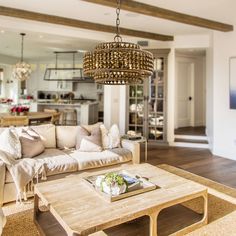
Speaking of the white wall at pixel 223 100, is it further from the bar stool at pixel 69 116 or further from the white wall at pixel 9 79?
the white wall at pixel 9 79

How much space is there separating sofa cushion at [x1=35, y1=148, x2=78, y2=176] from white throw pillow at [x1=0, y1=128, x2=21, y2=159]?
0.97 feet

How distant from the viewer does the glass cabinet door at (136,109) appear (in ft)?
20.7

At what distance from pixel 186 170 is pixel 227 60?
2.61 m

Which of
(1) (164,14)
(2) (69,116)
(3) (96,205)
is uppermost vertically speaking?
(1) (164,14)

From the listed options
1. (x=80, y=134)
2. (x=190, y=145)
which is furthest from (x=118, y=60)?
(x=190, y=145)

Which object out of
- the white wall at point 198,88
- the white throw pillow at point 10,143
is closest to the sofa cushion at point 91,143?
the white throw pillow at point 10,143

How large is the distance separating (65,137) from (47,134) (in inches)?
12.3

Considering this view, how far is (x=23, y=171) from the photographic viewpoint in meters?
2.84

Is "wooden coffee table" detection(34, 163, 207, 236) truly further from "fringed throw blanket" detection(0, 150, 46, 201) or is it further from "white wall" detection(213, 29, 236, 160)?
"white wall" detection(213, 29, 236, 160)

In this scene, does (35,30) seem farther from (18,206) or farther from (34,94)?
(34,94)

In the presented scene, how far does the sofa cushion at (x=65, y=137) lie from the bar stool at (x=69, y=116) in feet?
11.1

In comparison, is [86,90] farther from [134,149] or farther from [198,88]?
[134,149]

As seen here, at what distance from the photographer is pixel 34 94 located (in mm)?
10875

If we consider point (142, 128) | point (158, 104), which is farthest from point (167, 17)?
point (142, 128)
